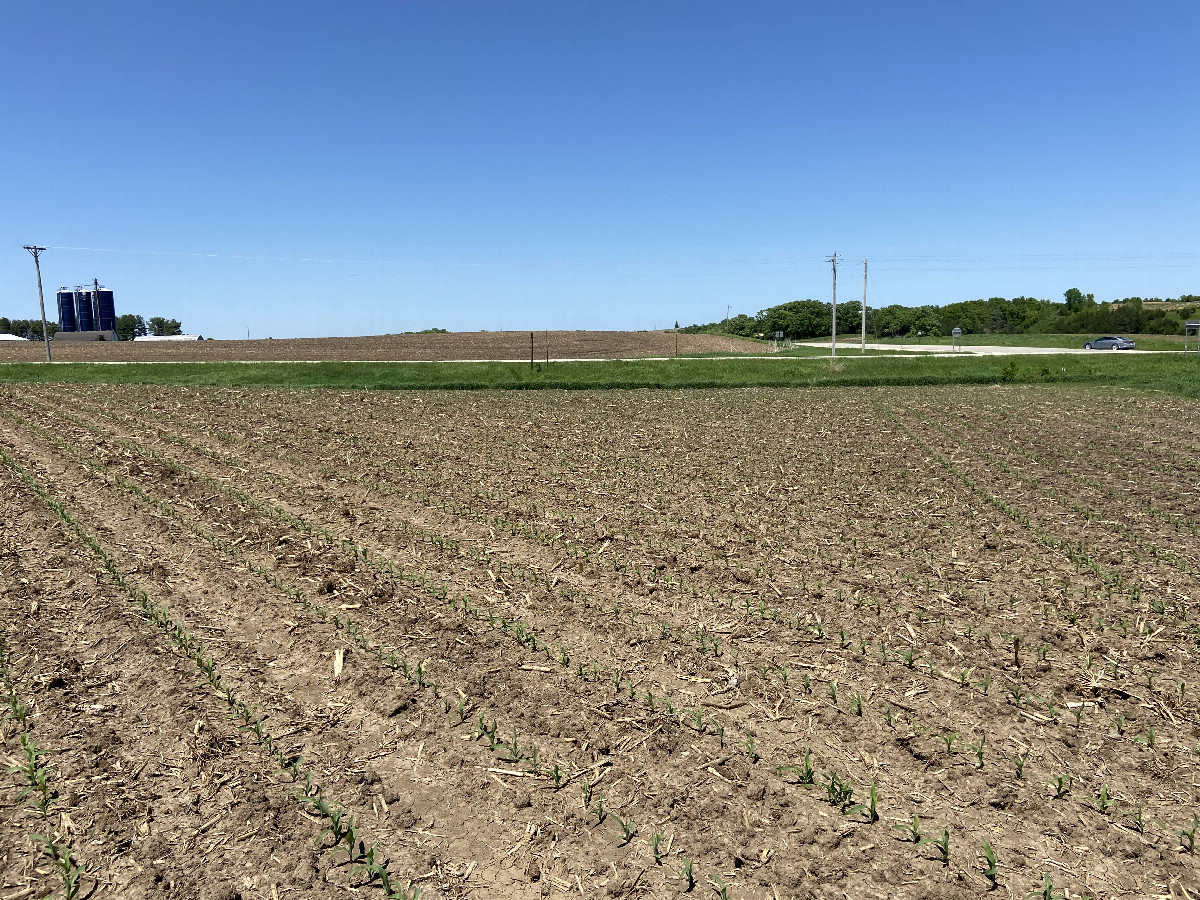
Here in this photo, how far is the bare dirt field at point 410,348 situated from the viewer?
64.6m

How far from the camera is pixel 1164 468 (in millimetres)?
15852

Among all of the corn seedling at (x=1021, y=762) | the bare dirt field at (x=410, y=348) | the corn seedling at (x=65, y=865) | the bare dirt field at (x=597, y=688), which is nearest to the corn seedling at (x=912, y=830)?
the bare dirt field at (x=597, y=688)

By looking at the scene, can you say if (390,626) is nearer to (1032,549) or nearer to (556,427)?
(1032,549)

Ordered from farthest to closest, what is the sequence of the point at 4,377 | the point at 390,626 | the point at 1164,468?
the point at 4,377
the point at 1164,468
the point at 390,626

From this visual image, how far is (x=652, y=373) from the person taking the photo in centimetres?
4291

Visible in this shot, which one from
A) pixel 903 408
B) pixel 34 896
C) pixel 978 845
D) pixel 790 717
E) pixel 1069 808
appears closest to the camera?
pixel 34 896

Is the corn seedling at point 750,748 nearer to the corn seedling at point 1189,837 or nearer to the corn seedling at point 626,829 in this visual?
the corn seedling at point 626,829

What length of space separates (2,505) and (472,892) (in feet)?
40.4

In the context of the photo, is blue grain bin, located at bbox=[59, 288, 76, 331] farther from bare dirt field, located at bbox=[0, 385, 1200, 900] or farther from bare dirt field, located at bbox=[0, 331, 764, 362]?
bare dirt field, located at bbox=[0, 385, 1200, 900]

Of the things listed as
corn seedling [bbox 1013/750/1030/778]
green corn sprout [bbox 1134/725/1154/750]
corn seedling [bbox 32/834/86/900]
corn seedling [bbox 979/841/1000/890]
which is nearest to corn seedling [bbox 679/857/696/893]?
corn seedling [bbox 979/841/1000/890]

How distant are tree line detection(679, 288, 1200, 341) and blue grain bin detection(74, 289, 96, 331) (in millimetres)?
104314

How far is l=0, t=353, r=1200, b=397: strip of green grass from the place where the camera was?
3731cm

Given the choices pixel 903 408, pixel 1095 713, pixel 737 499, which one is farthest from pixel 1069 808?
pixel 903 408

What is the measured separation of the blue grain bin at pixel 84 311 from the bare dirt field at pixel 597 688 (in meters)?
145
